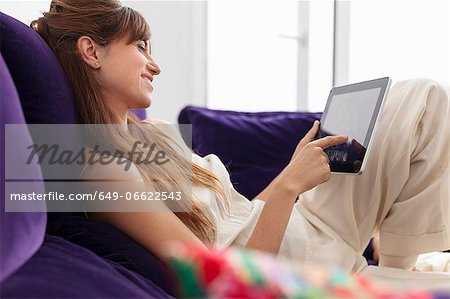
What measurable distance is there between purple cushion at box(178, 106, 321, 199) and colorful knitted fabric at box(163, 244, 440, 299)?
139 centimetres

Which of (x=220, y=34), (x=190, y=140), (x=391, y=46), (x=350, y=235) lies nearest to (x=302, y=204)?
(x=350, y=235)

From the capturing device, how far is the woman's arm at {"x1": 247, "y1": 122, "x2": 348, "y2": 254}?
125 centimetres

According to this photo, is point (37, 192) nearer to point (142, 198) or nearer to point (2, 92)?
point (2, 92)

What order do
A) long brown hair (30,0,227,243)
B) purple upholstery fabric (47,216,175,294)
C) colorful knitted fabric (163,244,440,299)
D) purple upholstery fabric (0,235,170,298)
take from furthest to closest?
long brown hair (30,0,227,243)
purple upholstery fabric (47,216,175,294)
purple upholstery fabric (0,235,170,298)
colorful knitted fabric (163,244,440,299)

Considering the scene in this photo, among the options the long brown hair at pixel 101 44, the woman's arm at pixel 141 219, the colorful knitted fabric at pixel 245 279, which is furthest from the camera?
the long brown hair at pixel 101 44

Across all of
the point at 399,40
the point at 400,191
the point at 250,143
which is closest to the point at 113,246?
the point at 400,191

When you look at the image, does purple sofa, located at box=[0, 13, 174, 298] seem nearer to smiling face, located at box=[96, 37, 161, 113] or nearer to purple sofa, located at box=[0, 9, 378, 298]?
purple sofa, located at box=[0, 9, 378, 298]

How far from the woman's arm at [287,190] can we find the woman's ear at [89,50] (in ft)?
1.55

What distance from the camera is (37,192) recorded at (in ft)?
2.80

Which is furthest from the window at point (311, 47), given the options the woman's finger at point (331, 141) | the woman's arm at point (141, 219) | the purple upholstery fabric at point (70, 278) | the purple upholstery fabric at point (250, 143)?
the purple upholstery fabric at point (70, 278)

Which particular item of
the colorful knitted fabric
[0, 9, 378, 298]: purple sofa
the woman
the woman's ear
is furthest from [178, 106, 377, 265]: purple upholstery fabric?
the colorful knitted fabric

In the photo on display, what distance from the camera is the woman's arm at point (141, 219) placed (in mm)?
1102

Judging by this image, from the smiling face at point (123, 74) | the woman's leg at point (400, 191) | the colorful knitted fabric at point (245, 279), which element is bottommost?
the woman's leg at point (400, 191)

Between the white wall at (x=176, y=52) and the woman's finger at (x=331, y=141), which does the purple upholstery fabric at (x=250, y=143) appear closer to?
the woman's finger at (x=331, y=141)
